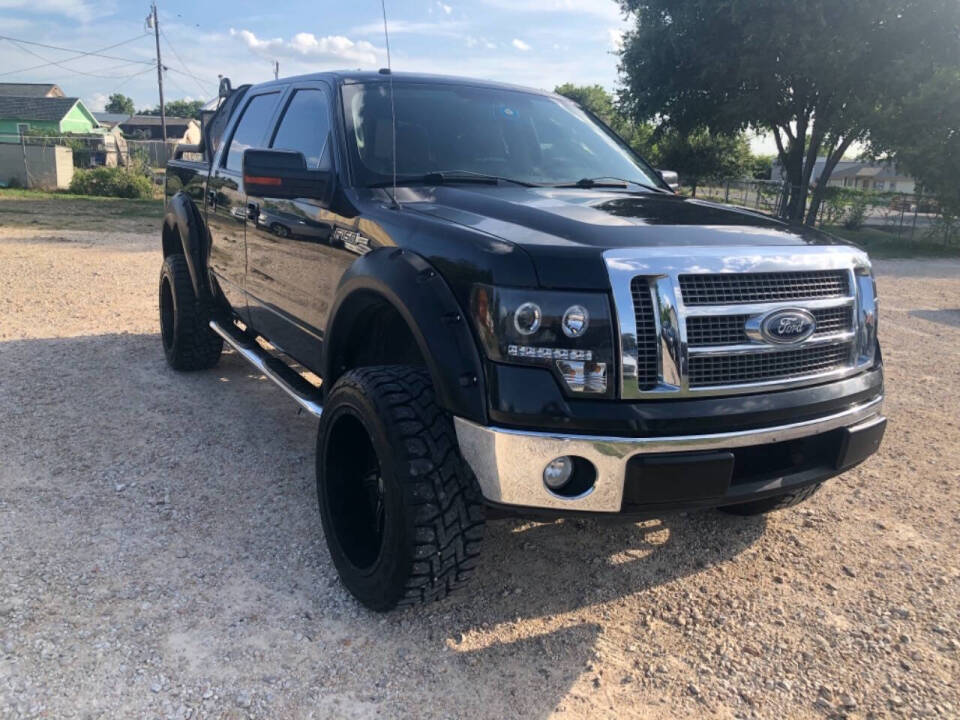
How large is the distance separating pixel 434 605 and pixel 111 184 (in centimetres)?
2494

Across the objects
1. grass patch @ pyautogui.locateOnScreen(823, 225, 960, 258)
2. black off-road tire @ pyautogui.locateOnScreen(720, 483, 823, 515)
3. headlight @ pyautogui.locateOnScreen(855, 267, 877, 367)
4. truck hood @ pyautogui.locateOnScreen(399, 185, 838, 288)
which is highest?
truck hood @ pyautogui.locateOnScreen(399, 185, 838, 288)

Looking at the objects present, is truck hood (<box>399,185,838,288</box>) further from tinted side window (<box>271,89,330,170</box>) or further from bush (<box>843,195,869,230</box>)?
bush (<box>843,195,869,230</box>)

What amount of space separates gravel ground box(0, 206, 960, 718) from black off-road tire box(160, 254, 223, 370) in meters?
0.85

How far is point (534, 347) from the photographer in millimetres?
2273

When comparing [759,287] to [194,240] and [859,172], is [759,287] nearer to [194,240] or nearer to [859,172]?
[194,240]

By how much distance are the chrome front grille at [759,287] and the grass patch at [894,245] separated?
1702 cm

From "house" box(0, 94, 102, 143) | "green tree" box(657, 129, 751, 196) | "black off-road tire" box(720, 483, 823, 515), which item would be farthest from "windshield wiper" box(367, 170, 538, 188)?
"house" box(0, 94, 102, 143)

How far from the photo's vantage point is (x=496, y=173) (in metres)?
3.53

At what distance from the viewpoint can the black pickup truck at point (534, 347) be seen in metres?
2.28

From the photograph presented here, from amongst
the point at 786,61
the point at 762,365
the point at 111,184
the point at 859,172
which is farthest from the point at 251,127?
the point at 859,172

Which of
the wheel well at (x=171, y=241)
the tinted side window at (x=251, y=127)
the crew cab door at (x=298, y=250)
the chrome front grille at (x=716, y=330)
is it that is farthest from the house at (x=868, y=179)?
the chrome front grille at (x=716, y=330)

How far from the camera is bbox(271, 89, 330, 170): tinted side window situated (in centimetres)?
363

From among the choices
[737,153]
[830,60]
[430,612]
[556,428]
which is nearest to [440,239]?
[556,428]

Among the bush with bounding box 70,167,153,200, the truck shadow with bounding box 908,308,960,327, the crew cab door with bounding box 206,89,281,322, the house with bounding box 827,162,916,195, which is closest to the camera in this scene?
the crew cab door with bounding box 206,89,281,322
